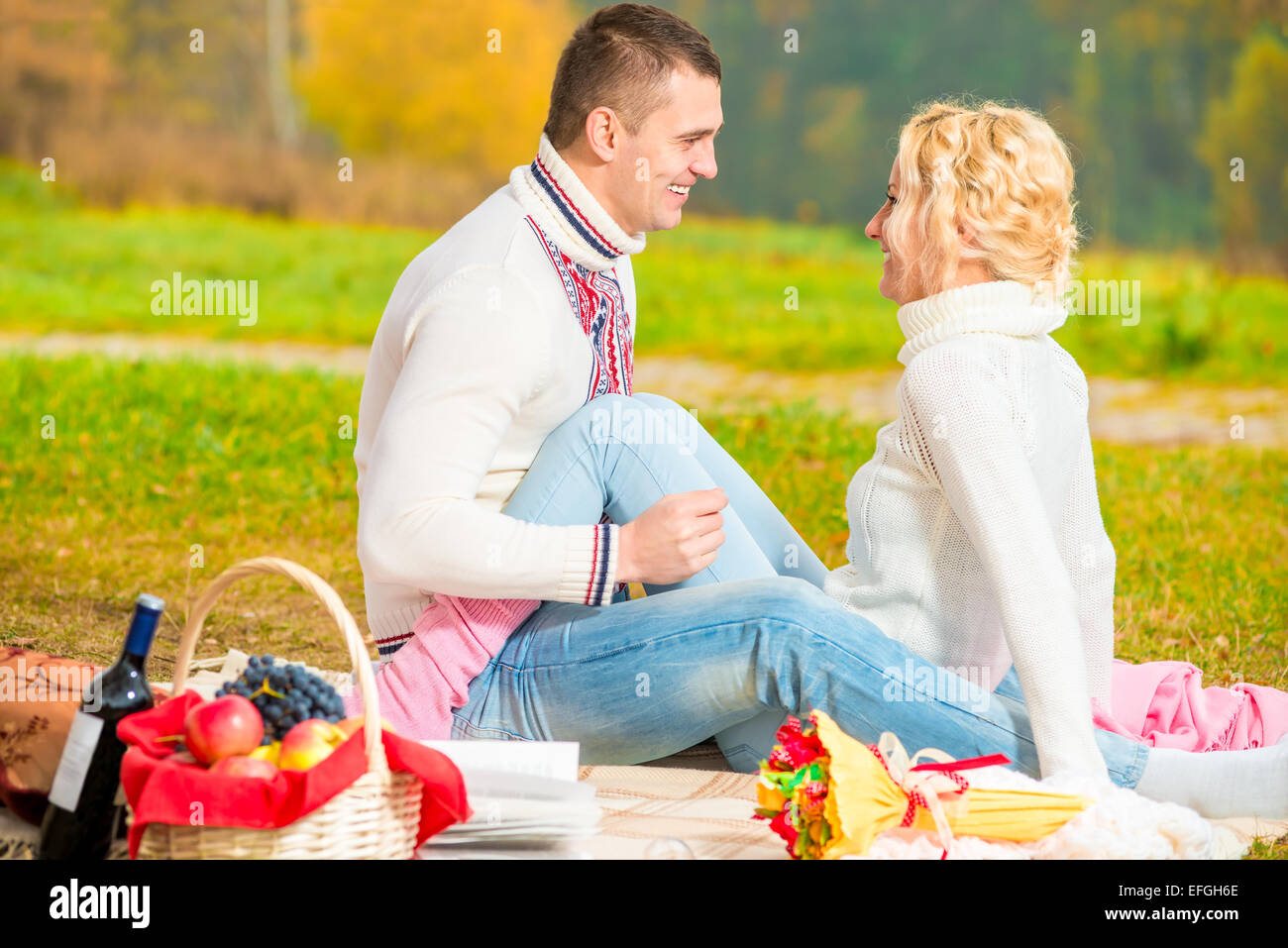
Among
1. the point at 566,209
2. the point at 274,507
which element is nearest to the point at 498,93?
the point at 274,507

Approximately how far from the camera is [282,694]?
75.8 inches

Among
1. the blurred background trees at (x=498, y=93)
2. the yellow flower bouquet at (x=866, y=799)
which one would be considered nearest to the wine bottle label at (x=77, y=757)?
the yellow flower bouquet at (x=866, y=799)

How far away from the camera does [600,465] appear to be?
2.48 m

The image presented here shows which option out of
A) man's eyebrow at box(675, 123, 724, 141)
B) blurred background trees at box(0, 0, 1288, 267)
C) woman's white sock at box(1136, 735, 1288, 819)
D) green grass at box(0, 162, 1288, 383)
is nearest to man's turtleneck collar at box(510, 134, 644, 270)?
man's eyebrow at box(675, 123, 724, 141)

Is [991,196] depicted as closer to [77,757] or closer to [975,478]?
[975,478]

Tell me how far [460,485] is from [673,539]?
0.36 metres

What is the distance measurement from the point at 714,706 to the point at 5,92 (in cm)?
1149

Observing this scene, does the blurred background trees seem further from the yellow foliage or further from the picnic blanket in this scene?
the picnic blanket

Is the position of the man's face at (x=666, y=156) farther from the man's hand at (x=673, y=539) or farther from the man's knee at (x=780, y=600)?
the man's knee at (x=780, y=600)

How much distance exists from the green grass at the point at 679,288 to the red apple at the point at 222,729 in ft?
22.5

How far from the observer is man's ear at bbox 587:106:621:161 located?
8.50ft

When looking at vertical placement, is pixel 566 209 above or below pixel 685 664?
above

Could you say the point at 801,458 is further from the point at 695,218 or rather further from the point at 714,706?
the point at 695,218

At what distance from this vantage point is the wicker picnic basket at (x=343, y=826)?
176 cm
